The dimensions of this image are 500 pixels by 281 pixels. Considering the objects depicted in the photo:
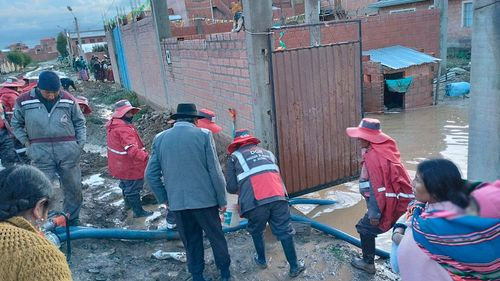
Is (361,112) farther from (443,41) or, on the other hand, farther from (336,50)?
(443,41)

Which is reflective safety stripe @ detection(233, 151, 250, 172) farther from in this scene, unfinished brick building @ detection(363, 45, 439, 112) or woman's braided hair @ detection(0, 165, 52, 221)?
unfinished brick building @ detection(363, 45, 439, 112)

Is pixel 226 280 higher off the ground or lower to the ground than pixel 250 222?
lower

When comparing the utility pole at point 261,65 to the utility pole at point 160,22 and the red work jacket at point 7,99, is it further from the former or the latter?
the utility pole at point 160,22

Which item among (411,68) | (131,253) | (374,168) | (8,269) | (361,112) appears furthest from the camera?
(411,68)

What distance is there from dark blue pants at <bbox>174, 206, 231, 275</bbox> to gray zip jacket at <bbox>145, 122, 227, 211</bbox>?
125 mm

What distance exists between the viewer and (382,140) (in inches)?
138

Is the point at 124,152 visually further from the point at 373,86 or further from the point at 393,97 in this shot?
the point at 393,97

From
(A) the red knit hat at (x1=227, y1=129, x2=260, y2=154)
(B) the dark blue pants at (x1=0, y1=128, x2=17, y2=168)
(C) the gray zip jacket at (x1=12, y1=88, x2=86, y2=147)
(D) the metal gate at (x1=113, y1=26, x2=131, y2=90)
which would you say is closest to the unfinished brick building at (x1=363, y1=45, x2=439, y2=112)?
(A) the red knit hat at (x1=227, y1=129, x2=260, y2=154)

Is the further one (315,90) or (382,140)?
(315,90)

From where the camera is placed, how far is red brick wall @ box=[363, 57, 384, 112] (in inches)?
472

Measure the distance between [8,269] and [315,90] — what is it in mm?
4169

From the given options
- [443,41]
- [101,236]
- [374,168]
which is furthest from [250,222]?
[443,41]

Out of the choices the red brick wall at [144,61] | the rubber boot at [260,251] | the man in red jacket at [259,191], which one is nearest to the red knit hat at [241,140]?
the man in red jacket at [259,191]

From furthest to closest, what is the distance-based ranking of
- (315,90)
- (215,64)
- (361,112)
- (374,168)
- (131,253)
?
(215,64)
(361,112)
(315,90)
(131,253)
(374,168)
